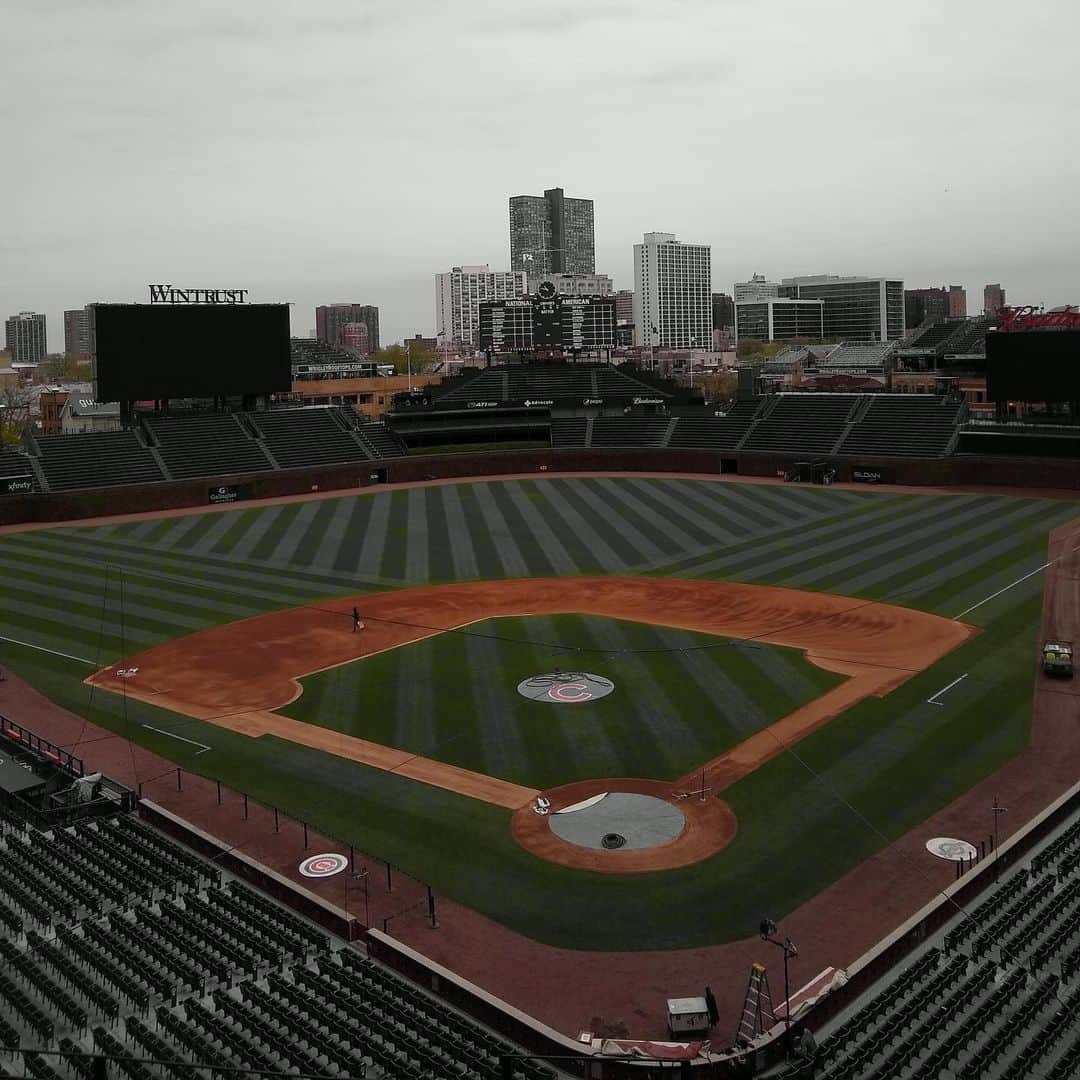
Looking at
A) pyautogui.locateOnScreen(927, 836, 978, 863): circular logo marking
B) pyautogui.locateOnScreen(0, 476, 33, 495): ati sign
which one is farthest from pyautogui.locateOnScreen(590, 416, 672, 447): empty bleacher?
pyautogui.locateOnScreen(927, 836, 978, 863): circular logo marking

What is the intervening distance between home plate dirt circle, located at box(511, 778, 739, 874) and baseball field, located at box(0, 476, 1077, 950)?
8.8 inches

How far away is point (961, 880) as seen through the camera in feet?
64.7

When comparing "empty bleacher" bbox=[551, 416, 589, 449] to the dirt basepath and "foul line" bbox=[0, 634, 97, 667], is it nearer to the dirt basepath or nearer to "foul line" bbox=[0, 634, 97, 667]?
the dirt basepath

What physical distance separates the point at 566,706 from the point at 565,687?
72.9 inches

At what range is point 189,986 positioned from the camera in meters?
17.3

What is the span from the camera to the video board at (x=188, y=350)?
249 ft

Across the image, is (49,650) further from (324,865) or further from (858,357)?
(858,357)

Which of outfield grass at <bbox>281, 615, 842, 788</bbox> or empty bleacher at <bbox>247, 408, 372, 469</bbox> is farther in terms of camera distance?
empty bleacher at <bbox>247, 408, 372, 469</bbox>

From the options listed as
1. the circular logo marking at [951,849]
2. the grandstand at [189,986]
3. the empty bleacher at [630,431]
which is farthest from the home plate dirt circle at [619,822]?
the empty bleacher at [630,431]

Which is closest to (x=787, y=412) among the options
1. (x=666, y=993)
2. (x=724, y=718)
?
(x=724, y=718)

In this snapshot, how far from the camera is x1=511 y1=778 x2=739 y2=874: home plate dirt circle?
2169 centimetres

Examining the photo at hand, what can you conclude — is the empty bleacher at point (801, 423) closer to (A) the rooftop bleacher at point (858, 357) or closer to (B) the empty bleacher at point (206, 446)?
(B) the empty bleacher at point (206, 446)

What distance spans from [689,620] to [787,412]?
52281 millimetres

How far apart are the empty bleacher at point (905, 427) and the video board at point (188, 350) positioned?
1772 inches
